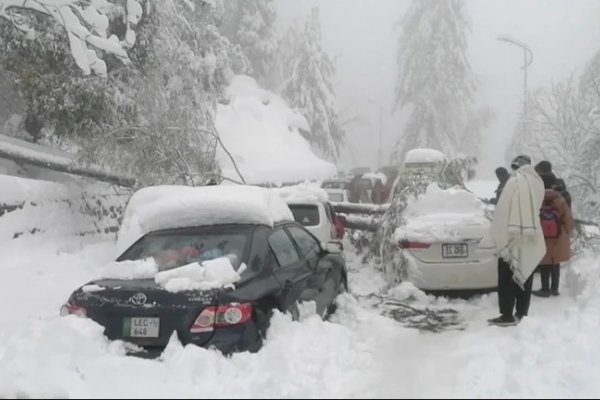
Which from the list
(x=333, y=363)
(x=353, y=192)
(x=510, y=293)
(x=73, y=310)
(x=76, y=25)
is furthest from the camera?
(x=353, y=192)

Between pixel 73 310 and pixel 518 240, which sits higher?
pixel 518 240

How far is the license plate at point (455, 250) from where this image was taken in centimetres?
747

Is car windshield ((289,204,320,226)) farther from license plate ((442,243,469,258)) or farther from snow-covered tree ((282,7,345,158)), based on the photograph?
snow-covered tree ((282,7,345,158))

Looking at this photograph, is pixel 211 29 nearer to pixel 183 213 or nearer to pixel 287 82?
pixel 183 213

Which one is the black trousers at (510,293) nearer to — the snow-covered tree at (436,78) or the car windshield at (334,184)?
the car windshield at (334,184)

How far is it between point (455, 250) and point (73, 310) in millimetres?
4600

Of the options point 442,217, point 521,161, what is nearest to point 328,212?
point 442,217

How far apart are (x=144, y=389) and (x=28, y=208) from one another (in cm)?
702

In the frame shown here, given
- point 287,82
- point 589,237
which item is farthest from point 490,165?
point 589,237

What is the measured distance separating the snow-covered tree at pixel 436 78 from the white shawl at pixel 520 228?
34484 millimetres

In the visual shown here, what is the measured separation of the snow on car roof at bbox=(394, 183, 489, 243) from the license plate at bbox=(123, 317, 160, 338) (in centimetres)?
408

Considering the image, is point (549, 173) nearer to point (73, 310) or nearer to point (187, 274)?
point (187, 274)

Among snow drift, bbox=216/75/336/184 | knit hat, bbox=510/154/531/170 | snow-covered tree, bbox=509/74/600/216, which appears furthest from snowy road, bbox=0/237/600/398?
snow drift, bbox=216/75/336/184

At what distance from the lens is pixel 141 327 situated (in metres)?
4.57
